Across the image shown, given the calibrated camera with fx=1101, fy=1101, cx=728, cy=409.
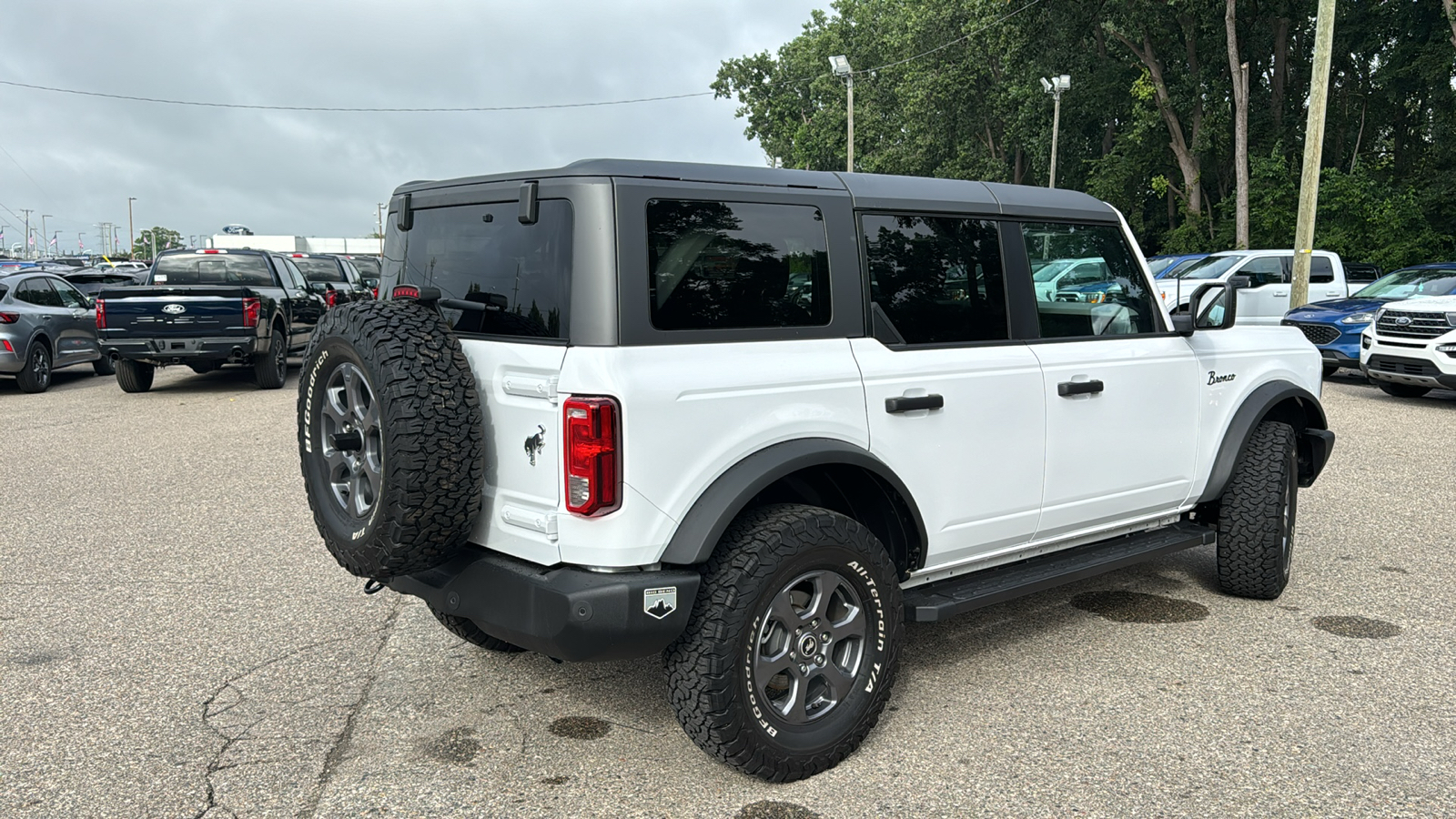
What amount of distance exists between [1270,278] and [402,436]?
19.1 m

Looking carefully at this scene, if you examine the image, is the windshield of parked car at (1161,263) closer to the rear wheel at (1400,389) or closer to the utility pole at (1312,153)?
the utility pole at (1312,153)

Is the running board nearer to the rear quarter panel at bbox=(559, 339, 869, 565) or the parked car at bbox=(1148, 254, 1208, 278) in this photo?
the rear quarter panel at bbox=(559, 339, 869, 565)

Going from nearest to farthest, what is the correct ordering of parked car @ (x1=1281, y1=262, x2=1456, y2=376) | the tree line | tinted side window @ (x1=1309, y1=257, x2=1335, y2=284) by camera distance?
1. parked car @ (x1=1281, y1=262, x2=1456, y2=376)
2. tinted side window @ (x1=1309, y1=257, x2=1335, y2=284)
3. the tree line

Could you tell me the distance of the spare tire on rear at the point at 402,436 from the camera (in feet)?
10.7

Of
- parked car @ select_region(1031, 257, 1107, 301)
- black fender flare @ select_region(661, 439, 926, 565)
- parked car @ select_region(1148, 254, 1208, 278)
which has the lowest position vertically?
black fender flare @ select_region(661, 439, 926, 565)

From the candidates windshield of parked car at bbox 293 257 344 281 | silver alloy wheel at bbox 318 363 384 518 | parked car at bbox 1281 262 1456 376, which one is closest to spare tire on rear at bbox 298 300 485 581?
silver alloy wheel at bbox 318 363 384 518

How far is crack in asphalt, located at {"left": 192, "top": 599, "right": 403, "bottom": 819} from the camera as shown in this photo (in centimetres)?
329

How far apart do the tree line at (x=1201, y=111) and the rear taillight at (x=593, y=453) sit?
2455 centimetres

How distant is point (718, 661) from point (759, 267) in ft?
4.12

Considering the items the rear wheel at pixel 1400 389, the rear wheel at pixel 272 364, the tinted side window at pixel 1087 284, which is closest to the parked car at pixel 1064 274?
the tinted side window at pixel 1087 284

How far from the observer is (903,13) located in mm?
48844

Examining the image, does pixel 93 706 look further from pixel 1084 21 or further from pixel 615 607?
pixel 1084 21

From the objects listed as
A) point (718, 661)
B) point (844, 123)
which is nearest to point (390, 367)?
point (718, 661)

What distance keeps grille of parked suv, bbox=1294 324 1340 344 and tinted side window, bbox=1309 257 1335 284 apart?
467cm
